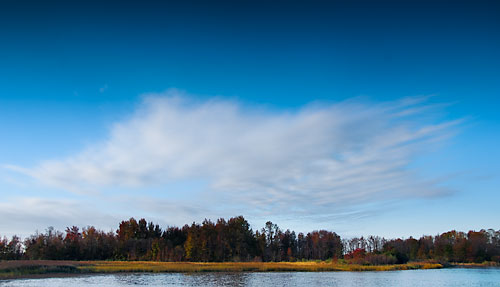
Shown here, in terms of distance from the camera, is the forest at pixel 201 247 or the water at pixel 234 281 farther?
the forest at pixel 201 247

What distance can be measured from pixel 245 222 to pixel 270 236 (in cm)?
1921

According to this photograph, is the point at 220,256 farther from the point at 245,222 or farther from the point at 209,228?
the point at 245,222

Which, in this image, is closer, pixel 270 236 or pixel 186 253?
pixel 186 253

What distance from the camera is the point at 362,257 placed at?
329ft

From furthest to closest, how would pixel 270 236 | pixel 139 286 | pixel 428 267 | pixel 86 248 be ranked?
1. pixel 270 236
2. pixel 86 248
3. pixel 428 267
4. pixel 139 286

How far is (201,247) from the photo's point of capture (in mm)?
113750

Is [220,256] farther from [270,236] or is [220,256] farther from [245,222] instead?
[270,236]

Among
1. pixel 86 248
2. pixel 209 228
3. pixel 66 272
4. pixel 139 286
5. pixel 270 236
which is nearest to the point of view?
pixel 139 286

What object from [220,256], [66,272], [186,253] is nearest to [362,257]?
[220,256]

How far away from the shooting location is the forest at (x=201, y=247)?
103938mm

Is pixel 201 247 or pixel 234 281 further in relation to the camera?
pixel 201 247

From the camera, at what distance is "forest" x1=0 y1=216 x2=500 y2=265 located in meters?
104

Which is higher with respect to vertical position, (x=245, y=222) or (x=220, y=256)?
(x=245, y=222)

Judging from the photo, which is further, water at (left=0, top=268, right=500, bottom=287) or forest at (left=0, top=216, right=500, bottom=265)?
forest at (left=0, top=216, right=500, bottom=265)
